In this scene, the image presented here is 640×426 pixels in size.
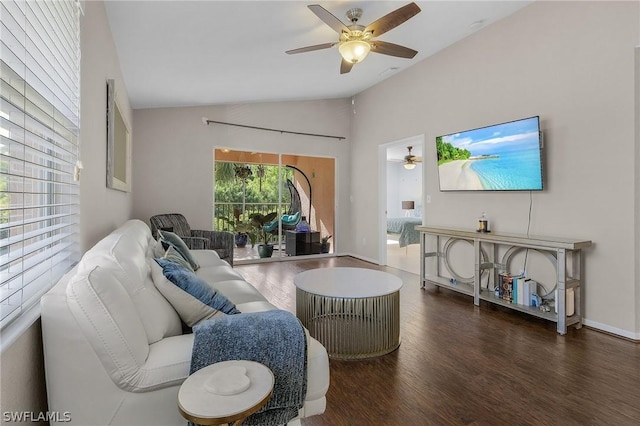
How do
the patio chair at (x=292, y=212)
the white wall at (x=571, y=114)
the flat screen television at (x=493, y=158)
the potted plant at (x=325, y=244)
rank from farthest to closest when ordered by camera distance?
the potted plant at (x=325, y=244) → the patio chair at (x=292, y=212) → the flat screen television at (x=493, y=158) → the white wall at (x=571, y=114)

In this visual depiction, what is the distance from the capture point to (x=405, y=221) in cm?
752

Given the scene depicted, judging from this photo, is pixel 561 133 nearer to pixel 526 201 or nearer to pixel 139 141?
pixel 526 201

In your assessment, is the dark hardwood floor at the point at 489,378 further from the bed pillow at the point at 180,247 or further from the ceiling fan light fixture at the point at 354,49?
the ceiling fan light fixture at the point at 354,49

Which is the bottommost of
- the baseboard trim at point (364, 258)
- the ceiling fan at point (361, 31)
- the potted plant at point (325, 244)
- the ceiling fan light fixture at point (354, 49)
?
the baseboard trim at point (364, 258)

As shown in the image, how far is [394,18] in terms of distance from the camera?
105 inches

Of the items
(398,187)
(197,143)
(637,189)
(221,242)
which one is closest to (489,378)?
(637,189)

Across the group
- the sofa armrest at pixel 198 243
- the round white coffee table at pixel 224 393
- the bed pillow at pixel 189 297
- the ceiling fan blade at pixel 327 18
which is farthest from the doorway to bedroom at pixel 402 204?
the round white coffee table at pixel 224 393

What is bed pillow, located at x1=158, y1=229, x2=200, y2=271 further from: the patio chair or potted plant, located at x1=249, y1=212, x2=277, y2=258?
the patio chair

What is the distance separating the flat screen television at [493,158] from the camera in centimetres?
326

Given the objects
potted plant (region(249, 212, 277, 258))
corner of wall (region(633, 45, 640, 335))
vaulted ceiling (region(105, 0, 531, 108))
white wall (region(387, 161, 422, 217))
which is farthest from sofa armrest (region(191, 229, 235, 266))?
white wall (region(387, 161, 422, 217))

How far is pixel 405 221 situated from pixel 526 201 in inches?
161

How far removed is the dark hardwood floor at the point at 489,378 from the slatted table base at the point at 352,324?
9cm

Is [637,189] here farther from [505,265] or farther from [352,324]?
[352,324]

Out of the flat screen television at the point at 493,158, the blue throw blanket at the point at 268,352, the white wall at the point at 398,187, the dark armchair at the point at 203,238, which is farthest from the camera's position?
the white wall at the point at 398,187
